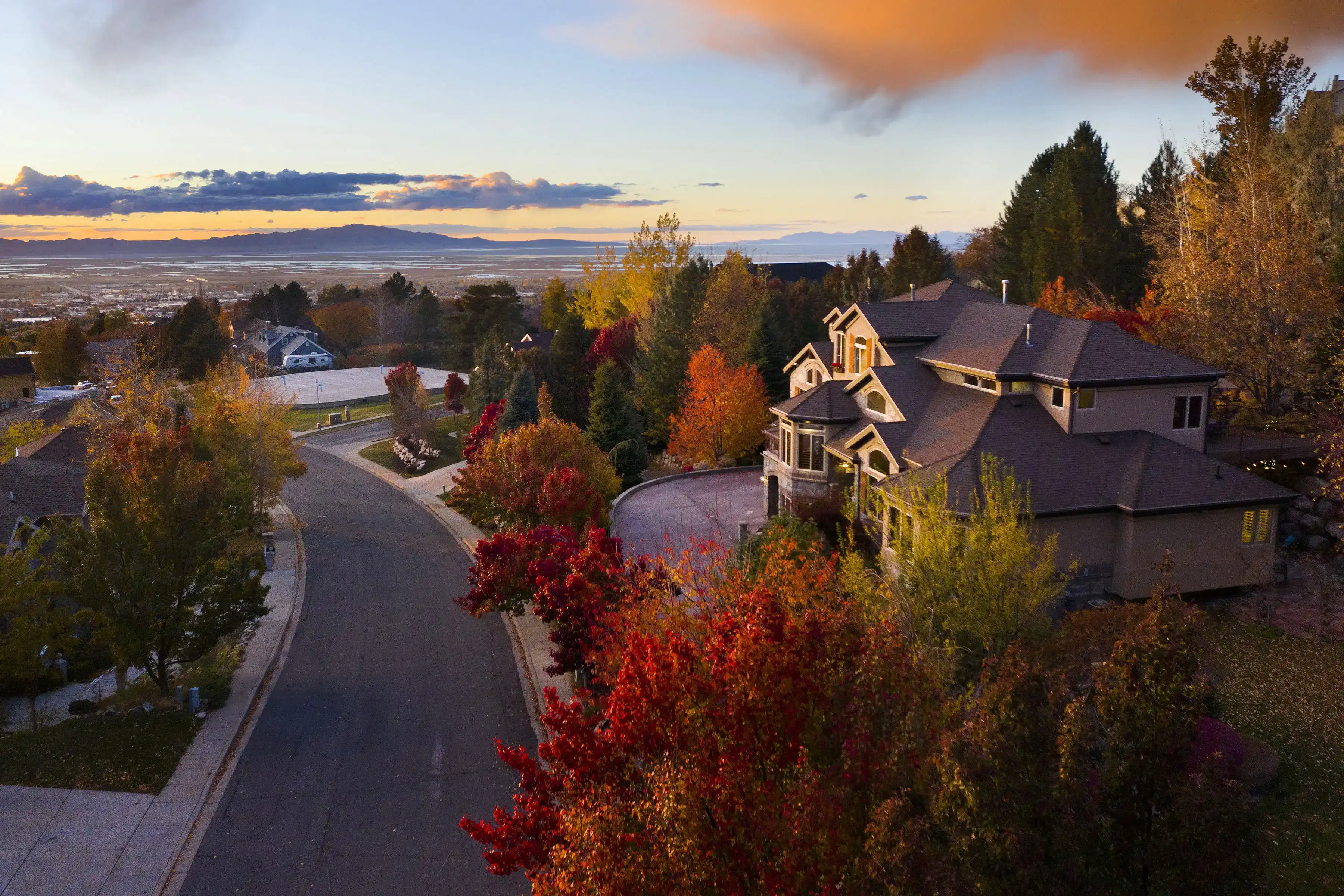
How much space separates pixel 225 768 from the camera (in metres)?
20.8

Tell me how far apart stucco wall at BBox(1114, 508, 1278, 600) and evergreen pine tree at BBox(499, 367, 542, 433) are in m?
32.5

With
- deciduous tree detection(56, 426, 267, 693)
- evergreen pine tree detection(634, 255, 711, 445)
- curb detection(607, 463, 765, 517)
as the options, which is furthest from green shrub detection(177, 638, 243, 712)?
evergreen pine tree detection(634, 255, 711, 445)

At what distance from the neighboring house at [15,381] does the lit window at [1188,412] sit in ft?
247

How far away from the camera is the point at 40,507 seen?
33375mm

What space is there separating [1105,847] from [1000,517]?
12076mm

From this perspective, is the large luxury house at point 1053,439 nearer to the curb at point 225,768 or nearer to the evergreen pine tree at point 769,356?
the evergreen pine tree at point 769,356

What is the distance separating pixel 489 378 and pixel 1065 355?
1474 inches

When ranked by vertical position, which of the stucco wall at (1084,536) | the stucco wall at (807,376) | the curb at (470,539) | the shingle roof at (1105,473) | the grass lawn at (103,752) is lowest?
the curb at (470,539)

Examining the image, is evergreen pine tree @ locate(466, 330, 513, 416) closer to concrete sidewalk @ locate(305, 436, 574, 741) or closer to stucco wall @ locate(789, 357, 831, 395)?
concrete sidewalk @ locate(305, 436, 574, 741)

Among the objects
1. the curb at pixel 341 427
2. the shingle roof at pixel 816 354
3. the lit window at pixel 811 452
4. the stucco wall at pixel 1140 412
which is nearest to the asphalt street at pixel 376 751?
the lit window at pixel 811 452

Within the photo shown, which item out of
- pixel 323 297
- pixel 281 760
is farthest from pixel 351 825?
pixel 323 297

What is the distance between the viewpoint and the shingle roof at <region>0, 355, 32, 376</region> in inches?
2687

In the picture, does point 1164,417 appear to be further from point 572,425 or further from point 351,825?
point 351,825

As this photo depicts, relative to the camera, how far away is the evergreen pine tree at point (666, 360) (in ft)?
174
